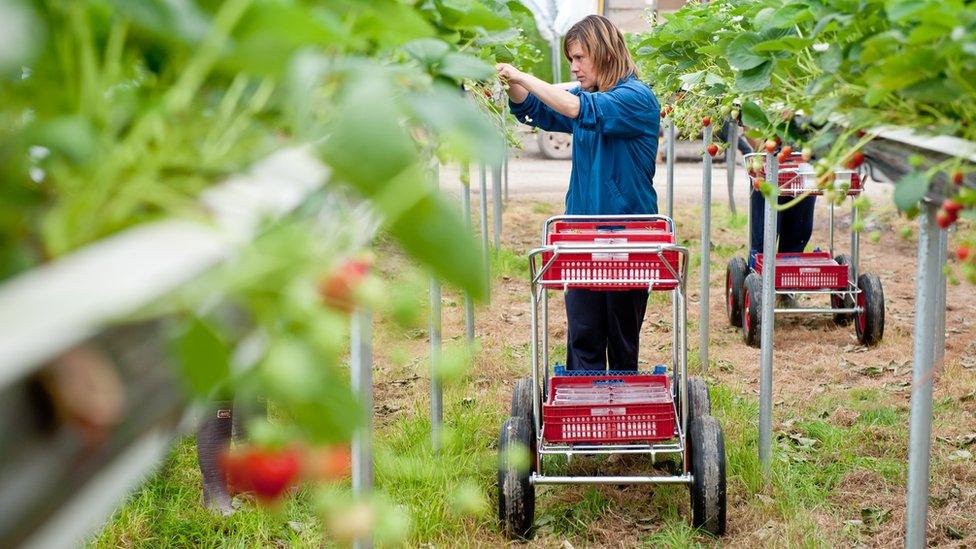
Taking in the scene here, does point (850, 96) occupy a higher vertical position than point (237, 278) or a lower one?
higher

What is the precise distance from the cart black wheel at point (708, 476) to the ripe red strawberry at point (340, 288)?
104 inches

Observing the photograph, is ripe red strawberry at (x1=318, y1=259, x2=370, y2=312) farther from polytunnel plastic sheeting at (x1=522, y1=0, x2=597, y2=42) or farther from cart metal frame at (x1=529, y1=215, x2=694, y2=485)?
polytunnel plastic sheeting at (x1=522, y1=0, x2=597, y2=42)

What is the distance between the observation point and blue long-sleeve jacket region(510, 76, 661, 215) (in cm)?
368

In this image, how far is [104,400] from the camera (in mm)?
412

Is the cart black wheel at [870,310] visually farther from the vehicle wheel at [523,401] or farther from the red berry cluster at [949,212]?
the red berry cluster at [949,212]

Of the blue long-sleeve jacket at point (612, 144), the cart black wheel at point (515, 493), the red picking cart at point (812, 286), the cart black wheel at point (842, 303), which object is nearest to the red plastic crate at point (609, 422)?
the cart black wheel at point (515, 493)

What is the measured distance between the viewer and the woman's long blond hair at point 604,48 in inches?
149

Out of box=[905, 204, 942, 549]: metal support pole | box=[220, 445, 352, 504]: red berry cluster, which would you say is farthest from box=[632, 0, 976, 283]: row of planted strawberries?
box=[220, 445, 352, 504]: red berry cluster

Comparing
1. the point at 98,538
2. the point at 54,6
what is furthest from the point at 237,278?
the point at 98,538

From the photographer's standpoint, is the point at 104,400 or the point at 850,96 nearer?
the point at 104,400

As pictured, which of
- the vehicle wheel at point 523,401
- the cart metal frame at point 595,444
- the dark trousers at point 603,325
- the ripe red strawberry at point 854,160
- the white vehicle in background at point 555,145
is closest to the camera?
the ripe red strawberry at point 854,160

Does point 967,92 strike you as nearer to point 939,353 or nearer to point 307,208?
point 307,208

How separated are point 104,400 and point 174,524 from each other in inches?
114

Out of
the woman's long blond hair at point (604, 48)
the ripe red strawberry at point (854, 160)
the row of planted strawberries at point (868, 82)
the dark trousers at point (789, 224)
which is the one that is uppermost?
the woman's long blond hair at point (604, 48)
